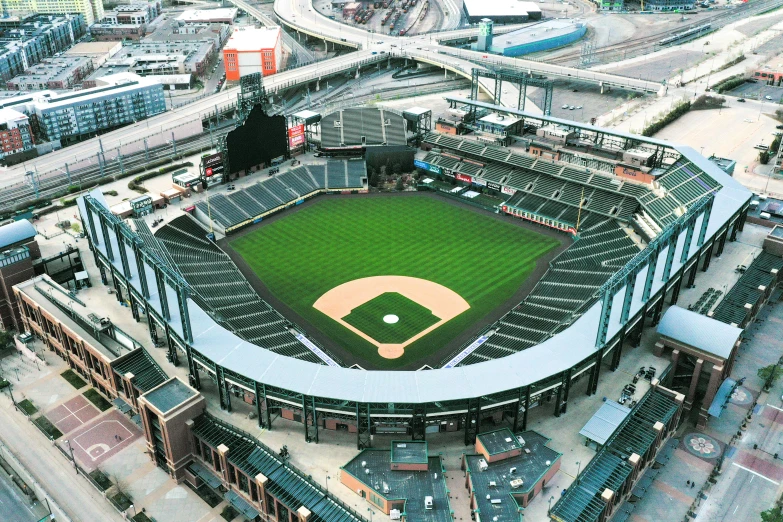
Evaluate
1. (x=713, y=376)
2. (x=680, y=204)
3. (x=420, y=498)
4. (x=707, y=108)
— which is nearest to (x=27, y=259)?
(x=420, y=498)

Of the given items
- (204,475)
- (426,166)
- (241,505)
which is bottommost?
(241,505)

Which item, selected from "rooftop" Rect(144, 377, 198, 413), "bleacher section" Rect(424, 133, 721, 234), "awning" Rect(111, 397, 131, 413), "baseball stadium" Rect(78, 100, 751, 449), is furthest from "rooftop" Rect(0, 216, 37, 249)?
"bleacher section" Rect(424, 133, 721, 234)

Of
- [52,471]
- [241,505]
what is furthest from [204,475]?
[52,471]

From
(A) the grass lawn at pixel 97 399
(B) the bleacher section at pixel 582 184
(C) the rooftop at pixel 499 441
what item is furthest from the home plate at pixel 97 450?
(B) the bleacher section at pixel 582 184

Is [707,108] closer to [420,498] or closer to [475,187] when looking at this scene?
[475,187]

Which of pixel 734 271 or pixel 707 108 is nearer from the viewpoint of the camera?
pixel 734 271

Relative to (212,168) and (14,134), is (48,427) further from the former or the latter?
(14,134)
